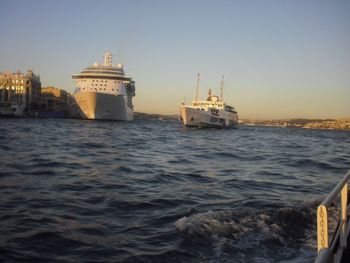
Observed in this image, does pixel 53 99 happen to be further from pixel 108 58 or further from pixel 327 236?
pixel 327 236

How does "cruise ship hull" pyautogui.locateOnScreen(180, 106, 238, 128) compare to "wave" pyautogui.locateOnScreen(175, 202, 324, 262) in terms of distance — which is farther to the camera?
"cruise ship hull" pyautogui.locateOnScreen(180, 106, 238, 128)

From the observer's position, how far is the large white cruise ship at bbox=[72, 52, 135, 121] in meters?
68.4

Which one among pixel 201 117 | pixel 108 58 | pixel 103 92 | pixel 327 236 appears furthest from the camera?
pixel 108 58

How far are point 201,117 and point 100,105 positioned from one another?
1929 centimetres

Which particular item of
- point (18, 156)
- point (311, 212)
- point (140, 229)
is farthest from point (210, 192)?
point (18, 156)

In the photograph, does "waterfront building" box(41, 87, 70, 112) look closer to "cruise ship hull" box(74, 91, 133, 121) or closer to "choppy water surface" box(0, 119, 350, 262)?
"cruise ship hull" box(74, 91, 133, 121)

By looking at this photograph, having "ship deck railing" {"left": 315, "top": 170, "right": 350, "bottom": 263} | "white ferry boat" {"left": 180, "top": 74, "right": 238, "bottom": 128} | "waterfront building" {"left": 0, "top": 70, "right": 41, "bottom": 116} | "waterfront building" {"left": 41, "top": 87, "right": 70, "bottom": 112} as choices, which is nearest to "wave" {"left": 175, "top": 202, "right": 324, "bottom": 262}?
"ship deck railing" {"left": 315, "top": 170, "right": 350, "bottom": 263}

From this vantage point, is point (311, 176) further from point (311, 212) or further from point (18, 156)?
point (18, 156)

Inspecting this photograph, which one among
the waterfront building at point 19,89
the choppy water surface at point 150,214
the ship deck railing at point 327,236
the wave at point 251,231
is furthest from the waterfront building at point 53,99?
the ship deck railing at point 327,236

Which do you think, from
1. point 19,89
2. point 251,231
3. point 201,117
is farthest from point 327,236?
point 19,89

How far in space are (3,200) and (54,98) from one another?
11012 cm

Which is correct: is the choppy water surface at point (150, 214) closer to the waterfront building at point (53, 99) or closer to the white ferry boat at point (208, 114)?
the white ferry boat at point (208, 114)

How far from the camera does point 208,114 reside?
6288cm

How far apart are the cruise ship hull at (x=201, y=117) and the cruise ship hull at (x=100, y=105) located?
1330 centimetres
